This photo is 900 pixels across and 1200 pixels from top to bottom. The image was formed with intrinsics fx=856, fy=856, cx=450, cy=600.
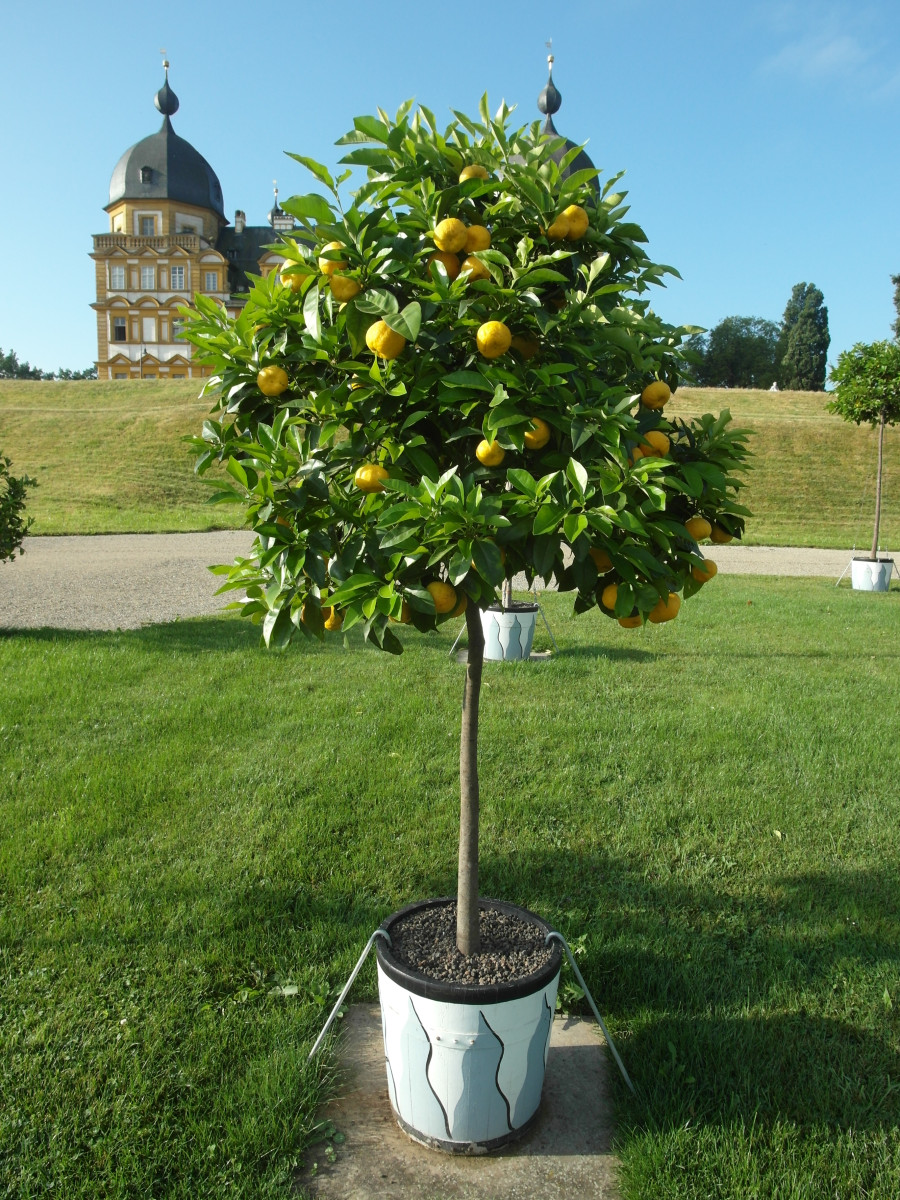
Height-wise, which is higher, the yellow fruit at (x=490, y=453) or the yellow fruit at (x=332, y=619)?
the yellow fruit at (x=490, y=453)

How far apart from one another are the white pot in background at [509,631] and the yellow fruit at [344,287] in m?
5.33

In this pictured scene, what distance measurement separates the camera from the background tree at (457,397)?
6.25 feet

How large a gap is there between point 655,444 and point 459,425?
1.62 feet

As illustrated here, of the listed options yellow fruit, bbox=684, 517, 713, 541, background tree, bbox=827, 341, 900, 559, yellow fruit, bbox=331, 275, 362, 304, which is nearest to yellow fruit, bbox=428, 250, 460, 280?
yellow fruit, bbox=331, 275, 362, 304

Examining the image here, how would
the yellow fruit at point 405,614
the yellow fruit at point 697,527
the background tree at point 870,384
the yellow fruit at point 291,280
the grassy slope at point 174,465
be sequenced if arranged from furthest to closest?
1. the grassy slope at point 174,465
2. the background tree at point 870,384
3. the yellow fruit at point 697,527
4. the yellow fruit at point 291,280
5. the yellow fruit at point 405,614

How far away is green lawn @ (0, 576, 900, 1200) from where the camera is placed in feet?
7.91

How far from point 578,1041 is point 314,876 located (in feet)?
4.61

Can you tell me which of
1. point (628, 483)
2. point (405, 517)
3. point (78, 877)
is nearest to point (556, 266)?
point (628, 483)

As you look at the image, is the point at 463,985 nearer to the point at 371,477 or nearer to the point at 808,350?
the point at 371,477

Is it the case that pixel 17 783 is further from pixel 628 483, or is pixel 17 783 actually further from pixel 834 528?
pixel 834 528

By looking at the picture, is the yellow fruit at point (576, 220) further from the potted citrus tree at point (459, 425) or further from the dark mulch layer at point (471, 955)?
the dark mulch layer at point (471, 955)

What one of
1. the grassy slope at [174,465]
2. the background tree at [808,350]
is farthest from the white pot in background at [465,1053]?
the background tree at [808,350]

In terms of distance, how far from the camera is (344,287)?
1937 millimetres

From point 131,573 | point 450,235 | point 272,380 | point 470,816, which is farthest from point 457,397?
point 131,573
